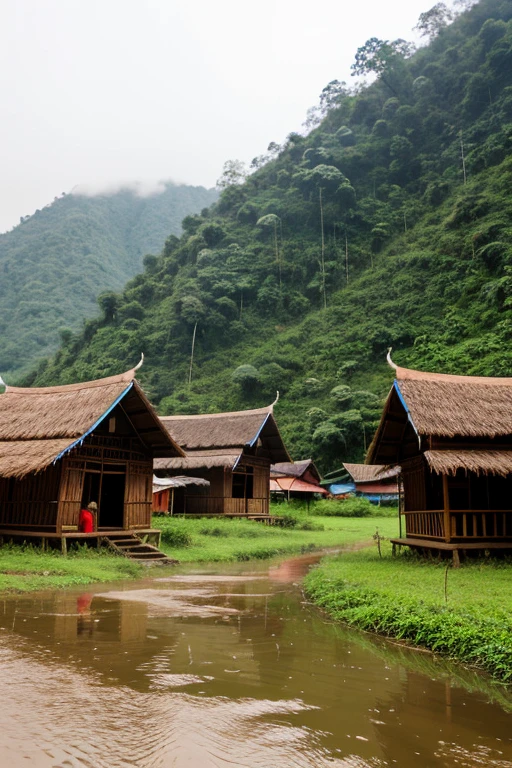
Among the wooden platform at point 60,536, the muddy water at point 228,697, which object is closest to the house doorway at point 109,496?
the wooden platform at point 60,536

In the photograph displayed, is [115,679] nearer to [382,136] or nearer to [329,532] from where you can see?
[329,532]

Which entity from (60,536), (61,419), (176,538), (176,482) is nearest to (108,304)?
(176,482)

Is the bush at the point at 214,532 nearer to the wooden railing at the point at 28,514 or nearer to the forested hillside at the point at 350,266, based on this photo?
the wooden railing at the point at 28,514

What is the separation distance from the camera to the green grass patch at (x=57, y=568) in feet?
38.5

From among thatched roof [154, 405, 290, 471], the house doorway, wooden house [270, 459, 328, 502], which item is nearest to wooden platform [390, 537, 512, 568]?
the house doorway

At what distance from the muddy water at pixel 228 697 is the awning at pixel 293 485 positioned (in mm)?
29459

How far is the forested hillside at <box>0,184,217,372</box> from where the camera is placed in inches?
3039

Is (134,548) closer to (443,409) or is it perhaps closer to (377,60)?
(443,409)

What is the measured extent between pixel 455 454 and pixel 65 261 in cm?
8458

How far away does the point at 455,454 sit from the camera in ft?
44.1

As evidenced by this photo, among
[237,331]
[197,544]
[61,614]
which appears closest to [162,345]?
[237,331]

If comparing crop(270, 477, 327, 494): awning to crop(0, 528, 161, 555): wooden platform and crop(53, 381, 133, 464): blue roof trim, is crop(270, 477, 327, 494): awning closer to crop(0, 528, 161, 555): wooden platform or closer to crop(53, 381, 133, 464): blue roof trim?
crop(0, 528, 161, 555): wooden platform

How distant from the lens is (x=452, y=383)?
15578mm

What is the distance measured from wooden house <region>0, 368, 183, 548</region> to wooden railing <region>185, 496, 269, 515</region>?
8451 millimetres
